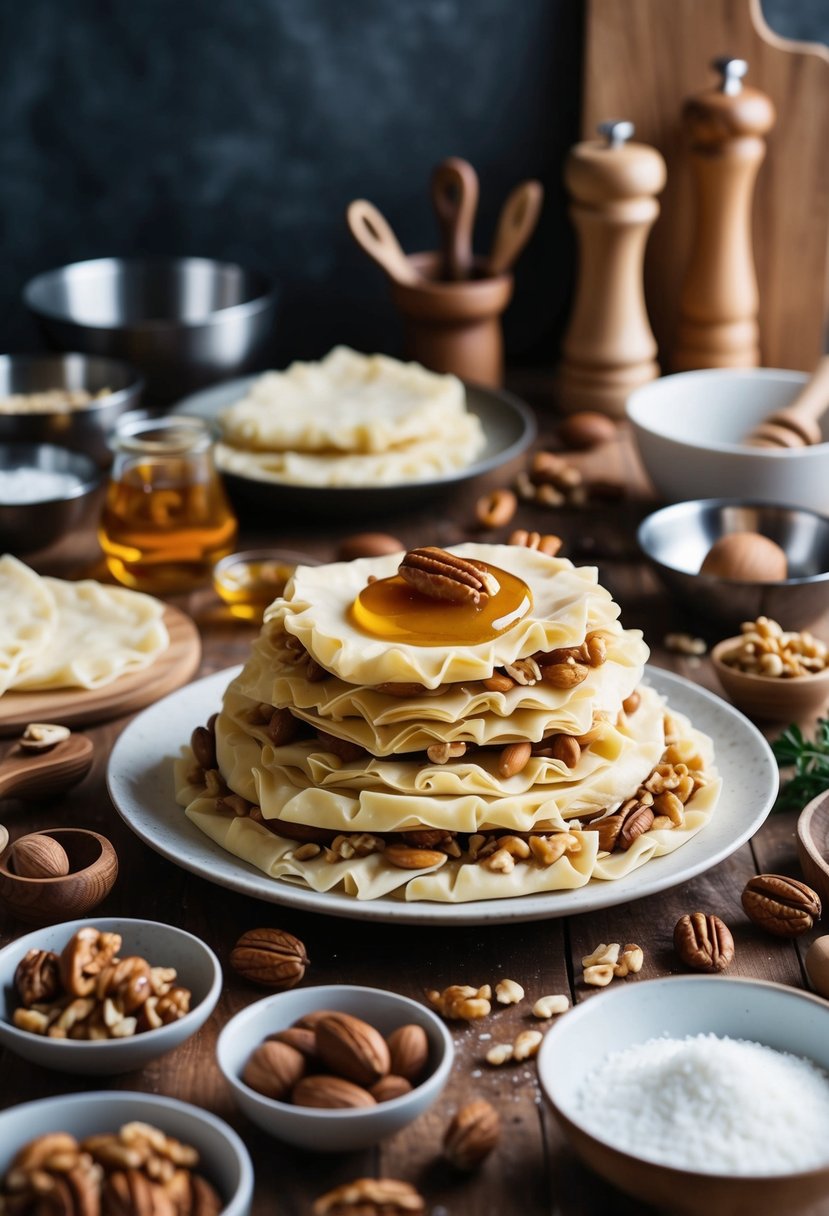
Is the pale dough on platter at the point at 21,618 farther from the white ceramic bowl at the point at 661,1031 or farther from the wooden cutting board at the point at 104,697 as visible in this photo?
the white ceramic bowl at the point at 661,1031

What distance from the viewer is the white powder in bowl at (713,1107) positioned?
96 cm

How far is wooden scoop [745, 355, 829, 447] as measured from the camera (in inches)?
85.5

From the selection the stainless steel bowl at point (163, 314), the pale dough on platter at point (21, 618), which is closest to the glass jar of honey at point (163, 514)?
the pale dough on platter at point (21, 618)

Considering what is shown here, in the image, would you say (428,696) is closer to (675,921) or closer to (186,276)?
(675,921)

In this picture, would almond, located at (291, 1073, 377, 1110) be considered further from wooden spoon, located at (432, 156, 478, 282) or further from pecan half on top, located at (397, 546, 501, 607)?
Result: wooden spoon, located at (432, 156, 478, 282)

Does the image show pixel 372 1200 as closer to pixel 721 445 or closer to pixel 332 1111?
pixel 332 1111

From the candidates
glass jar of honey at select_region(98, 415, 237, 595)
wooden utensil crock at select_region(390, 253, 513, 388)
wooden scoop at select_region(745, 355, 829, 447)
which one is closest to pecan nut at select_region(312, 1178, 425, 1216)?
glass jar of honey at select_region(98, 415, 237, 595)

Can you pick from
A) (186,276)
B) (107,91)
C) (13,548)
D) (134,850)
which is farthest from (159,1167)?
(107,91)

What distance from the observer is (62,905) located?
1310 mm

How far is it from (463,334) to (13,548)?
38.4 inches

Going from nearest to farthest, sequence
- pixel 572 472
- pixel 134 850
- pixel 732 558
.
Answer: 1. pixel 134 850
2. pixel 732 558
3. pixel 572 472

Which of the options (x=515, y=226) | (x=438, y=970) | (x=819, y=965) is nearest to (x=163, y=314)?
(x=515, y=226)

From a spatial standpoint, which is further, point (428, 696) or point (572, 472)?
point (572, 472)

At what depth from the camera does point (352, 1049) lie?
1.04m
